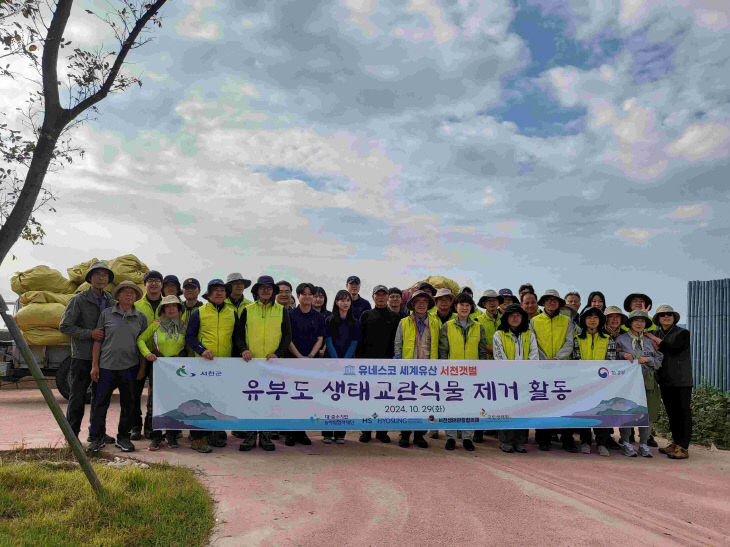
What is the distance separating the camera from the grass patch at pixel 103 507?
353 centimetres

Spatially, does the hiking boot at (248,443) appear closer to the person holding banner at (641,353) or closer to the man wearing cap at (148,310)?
the man wearing cap at (148,310)

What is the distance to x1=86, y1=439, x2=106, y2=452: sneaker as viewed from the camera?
551cm

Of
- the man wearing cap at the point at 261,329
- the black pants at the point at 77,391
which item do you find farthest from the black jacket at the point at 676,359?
the black pants at the point at 77,391

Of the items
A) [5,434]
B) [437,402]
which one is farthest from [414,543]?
[5,434]

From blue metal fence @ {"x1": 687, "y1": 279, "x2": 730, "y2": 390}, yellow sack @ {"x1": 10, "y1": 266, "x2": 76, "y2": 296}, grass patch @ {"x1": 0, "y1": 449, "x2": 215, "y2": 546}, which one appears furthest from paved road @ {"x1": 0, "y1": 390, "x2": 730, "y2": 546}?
blue metal fence @ {"x1": 687, "y1": 279, "x2": 730, "y2": 390}

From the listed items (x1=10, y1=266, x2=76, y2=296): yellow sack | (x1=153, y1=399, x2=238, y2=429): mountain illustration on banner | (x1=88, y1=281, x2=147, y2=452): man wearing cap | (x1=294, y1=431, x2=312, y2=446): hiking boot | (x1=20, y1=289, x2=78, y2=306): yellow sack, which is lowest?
(x1=294, y1=431, x2=312, y2=446): hiking boot

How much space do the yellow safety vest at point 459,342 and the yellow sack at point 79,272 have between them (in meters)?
6.60

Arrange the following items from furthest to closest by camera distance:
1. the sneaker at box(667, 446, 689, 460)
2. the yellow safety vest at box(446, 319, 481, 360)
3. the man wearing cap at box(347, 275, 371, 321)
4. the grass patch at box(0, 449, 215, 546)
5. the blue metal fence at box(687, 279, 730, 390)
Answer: the blue metal fence at box(687, 279, 730, 390), the man wearing cap at box(347, 275, 371, 321), the yellow safety vest at box(446, 319, 481, 360), the sneaker at box(667, 446, 689, 460), the grass patch at box(0, 449, 215, 546)

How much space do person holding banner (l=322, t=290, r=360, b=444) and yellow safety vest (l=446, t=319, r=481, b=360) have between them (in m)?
1.17

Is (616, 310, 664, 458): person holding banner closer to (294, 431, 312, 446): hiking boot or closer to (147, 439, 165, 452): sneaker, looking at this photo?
(294, 431, 312, 446): hiking boot

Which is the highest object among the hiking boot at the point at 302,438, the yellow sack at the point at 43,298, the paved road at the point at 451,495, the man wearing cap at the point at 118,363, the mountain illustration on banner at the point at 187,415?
the yellow sack at the point at 43,298

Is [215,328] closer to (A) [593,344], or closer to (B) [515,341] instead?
(B) [515,341]

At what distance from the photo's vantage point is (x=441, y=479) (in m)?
5.12

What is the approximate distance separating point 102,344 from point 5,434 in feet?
6.41
